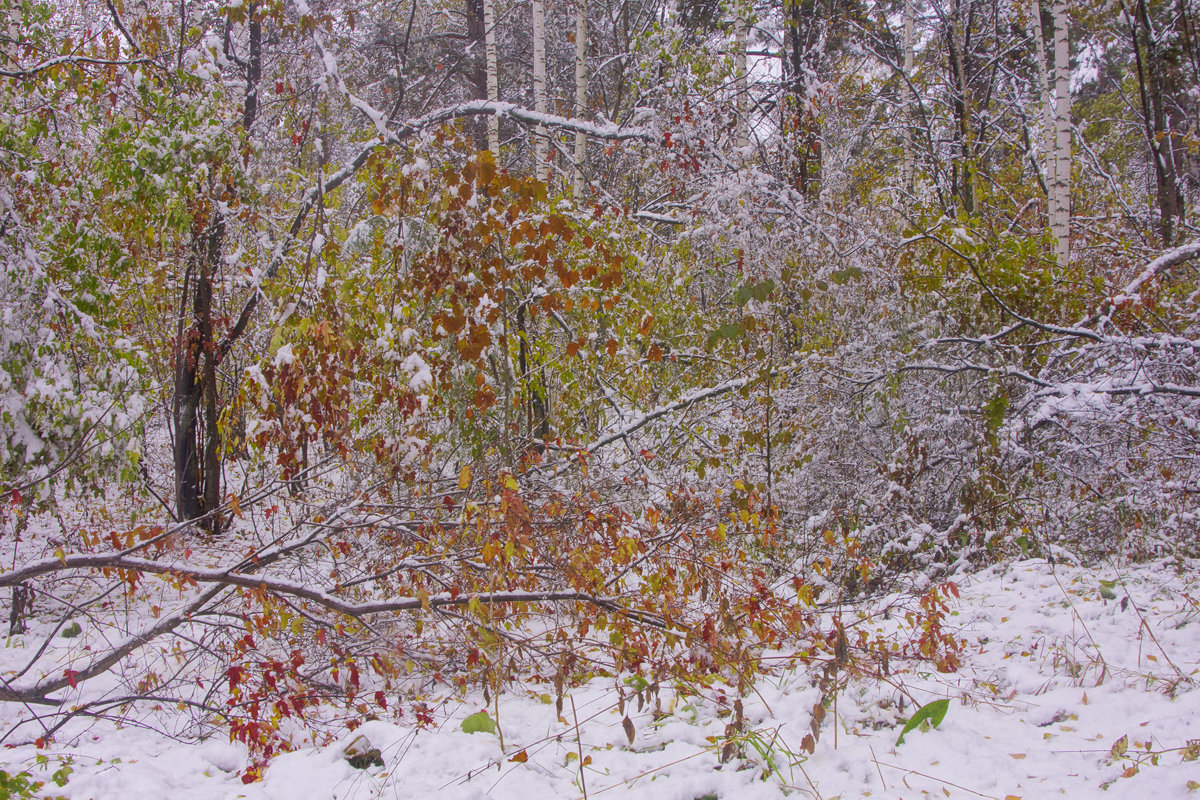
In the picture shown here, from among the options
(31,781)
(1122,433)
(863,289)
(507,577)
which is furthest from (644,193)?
(31,781)

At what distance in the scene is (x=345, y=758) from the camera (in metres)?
3.06

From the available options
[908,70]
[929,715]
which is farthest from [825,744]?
[908,70]

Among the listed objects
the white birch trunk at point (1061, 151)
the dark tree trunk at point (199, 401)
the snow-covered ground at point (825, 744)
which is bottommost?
the snow-covered ground at point (825, 744)

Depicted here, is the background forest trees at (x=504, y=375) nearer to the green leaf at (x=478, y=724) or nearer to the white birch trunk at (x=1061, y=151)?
the white birch trunk at (x=1061, y=151)

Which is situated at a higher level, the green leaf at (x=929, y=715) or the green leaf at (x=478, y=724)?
the green leaf at (x=929, y=715)

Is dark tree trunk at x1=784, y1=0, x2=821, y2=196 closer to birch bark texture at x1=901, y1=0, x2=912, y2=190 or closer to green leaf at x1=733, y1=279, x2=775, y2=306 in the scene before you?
birch bark texture at x1=901, y1=0, x2=912, y2=190

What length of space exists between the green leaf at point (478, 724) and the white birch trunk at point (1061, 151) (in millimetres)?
5848

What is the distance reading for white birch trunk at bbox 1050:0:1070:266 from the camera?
632 cm

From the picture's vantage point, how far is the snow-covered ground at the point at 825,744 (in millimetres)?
2584

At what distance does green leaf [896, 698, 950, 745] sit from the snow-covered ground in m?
0.04

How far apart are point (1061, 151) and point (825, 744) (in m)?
6.13

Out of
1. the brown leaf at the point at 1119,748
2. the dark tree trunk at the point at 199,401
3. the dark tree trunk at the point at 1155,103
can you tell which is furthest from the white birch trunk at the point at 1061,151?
the dark tree trunk at the point at 199,401

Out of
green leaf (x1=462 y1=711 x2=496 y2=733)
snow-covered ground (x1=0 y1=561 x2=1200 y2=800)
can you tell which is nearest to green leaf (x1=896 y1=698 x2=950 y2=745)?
snow-covered ground (x1=0 y1=561 x2=1200 y2=800)

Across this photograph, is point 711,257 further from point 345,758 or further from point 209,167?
point 345,758
